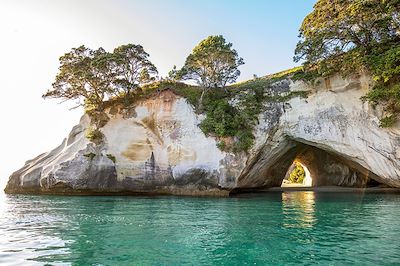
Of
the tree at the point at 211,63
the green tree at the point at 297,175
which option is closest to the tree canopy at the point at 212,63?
the tree at the point at 211,63

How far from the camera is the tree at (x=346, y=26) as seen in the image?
795 inches

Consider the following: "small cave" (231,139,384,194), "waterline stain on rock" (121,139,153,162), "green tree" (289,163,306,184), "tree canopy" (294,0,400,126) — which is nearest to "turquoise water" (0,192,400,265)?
"tree canopy" (294,0,400,126)

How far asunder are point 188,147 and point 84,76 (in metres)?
10.5

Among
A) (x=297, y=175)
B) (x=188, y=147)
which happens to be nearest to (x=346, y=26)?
(x=188, y=147)

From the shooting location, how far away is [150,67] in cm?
2833

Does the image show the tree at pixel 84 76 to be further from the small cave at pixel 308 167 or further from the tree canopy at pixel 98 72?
the small cave at pixel 308 167

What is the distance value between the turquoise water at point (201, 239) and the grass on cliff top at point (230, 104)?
38.8ft

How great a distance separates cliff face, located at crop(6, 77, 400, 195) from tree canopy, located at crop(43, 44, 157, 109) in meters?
2.15

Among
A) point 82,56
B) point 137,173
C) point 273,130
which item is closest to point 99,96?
point 82,56

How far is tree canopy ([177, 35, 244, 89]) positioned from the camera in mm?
25984

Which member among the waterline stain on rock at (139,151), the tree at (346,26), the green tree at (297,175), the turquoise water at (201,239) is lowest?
the turquoise water at (201,239)

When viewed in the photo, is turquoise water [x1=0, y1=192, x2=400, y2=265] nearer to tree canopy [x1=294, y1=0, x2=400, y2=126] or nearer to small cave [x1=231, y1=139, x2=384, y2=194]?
tree canopy [x1=294, y1=0, x2=400, y2=126]

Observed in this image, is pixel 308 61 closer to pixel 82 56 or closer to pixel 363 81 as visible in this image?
pixel 363 81

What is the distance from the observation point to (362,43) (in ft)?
71.7
